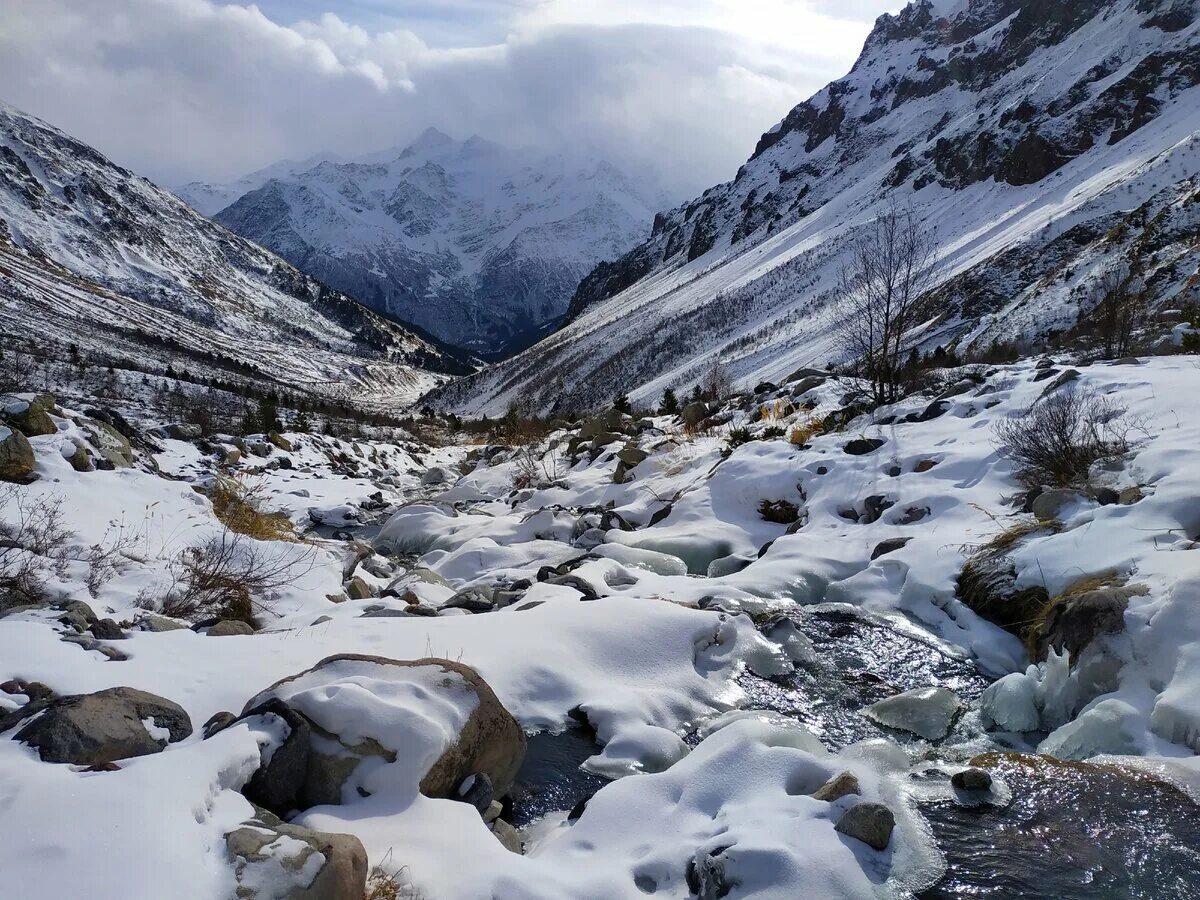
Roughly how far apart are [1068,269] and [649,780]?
29872 millimetres

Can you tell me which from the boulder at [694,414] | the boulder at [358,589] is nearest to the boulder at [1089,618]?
the boulder at [358,589]

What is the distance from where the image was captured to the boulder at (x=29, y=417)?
941 centimetres

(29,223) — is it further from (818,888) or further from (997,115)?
(818,888)

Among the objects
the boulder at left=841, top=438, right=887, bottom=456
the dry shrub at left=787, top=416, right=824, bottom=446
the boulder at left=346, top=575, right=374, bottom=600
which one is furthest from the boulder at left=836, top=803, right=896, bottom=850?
the dry shrub at left=787, top=416, right=824, bottom=446

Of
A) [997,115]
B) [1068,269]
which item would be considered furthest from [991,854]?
[997,115]

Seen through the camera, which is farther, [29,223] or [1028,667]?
[29,223]

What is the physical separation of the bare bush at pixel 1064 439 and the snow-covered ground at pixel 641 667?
259 mm

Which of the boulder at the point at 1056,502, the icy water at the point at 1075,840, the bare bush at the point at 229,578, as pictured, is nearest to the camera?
the icy water at the point at 1075,840

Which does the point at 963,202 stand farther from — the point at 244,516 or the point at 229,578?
the point at 229,578

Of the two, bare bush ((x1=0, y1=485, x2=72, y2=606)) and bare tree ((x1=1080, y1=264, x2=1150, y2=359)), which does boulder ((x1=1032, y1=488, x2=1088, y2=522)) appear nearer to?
bare tree ((x1=1080, y1=264, x2=1150, y2=359))

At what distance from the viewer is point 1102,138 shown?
2010 inches

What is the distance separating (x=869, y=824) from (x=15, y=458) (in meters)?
9.47

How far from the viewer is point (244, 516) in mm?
10992

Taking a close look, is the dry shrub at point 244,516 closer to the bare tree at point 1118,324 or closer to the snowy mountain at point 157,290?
the bare tree at point 1118,324
